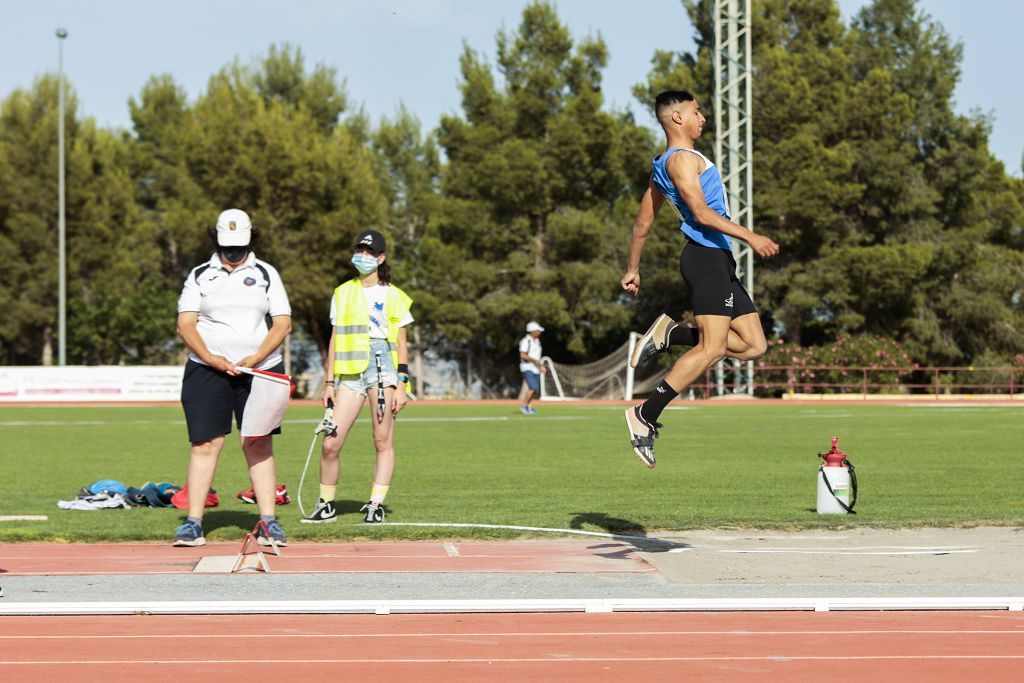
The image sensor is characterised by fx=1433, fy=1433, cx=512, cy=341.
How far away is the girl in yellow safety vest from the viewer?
1097 cm

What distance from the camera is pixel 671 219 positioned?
2083 inches

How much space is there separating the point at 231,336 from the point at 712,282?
10.6 ft

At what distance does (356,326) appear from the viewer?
35.9ft

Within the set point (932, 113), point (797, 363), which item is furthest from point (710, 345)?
point (932, 113)

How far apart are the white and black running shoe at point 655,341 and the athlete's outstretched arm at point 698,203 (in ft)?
2.49

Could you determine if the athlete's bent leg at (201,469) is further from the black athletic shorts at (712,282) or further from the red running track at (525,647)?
the black athletic shorts at (712,282)

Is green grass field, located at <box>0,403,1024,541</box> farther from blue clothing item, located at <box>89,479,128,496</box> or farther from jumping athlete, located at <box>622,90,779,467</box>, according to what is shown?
jumping athlete, located at <box>622,90,779,467</box>

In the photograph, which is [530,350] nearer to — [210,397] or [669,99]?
[210,397]

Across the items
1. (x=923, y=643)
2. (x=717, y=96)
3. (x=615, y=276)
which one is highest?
(x=717, y=96)

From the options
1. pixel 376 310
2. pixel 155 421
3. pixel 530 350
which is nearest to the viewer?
pixel 376 310

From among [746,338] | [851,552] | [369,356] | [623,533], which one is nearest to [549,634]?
[746,338]

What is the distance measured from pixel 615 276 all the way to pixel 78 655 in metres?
51.0

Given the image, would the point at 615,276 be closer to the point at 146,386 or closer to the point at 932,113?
the point at 932,113


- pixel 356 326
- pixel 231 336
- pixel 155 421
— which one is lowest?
pixel 155 421
